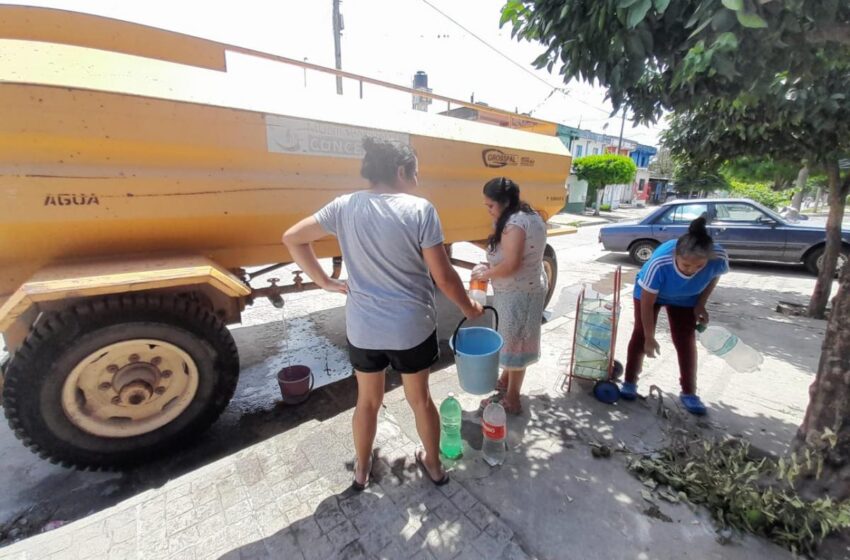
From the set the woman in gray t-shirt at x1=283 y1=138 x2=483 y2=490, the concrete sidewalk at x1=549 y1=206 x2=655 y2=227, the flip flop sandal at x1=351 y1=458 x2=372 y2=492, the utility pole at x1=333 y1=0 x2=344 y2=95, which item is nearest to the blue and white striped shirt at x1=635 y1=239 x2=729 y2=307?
the woman in gray t-shirt at x1=283 y1=138 x2=483 y2=490

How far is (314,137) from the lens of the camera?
262cm

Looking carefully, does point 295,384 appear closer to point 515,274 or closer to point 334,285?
point 334,285

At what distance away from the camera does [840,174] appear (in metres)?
4.77

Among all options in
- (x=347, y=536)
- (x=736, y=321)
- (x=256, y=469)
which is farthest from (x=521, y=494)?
(x=736, y=321)

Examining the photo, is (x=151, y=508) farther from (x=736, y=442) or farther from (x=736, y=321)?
(x=736, y=321)

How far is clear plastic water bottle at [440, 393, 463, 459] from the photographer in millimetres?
2279

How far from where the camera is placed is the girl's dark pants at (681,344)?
9.05ft

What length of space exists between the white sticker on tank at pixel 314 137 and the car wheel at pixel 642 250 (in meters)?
7.53

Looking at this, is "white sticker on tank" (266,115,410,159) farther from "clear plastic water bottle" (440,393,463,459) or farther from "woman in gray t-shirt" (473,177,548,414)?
"clear plastic water bottle" (440,393,463,459)

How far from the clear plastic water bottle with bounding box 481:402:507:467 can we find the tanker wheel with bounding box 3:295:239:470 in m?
1.65

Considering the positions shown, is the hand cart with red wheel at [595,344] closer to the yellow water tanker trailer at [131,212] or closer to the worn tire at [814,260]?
the yellow water tanker trailer at [131,212]

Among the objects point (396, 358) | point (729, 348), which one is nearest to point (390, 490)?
point (396, 358)

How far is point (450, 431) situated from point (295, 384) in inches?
53.7

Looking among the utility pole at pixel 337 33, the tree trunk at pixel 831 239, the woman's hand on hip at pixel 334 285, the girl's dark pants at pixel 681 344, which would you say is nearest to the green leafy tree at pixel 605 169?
the utility pole at pixel 337 33
